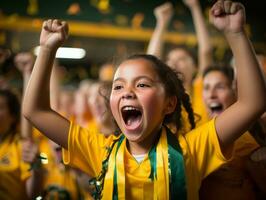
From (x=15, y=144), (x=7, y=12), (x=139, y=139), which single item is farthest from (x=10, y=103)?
(x=139, y=139)

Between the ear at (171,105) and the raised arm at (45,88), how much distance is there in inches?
8.4

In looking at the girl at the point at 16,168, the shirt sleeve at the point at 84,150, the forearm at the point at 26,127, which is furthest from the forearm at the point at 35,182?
the shirt sleeve at the point at 84,150

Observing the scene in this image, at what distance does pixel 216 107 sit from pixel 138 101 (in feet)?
1.30

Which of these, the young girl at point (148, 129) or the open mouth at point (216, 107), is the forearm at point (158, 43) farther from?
the young girl at point (148, 129)

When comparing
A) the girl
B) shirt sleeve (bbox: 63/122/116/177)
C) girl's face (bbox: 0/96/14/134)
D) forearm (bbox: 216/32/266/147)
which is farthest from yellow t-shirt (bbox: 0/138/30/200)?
forearm (bbox: 216/32/266/147)

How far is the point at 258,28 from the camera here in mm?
1524

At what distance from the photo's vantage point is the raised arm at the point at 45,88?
32.4 inches

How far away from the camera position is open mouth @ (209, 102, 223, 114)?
1.12 metres

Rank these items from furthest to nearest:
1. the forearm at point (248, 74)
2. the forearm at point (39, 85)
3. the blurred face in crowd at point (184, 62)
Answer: the blurred face in crowd at point (184, 62) < the forearm at point (39, 85) < the forearm at point (248, 74)

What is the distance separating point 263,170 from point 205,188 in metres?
0.15

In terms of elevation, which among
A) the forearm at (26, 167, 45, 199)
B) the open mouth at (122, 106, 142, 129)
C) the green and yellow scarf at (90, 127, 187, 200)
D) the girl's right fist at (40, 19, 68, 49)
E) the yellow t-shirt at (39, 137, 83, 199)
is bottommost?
the yellow t-shirt at (39, 137, 83, 199)

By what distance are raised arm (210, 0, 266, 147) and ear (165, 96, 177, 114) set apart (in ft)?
0.51

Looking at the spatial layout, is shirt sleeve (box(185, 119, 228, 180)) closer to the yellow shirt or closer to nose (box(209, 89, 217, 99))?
the yellow shirt

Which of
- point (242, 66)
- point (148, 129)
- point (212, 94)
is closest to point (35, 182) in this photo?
point (148, 129)
